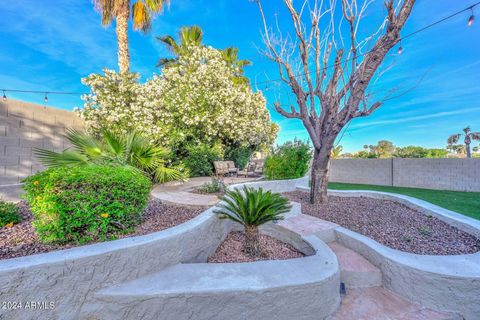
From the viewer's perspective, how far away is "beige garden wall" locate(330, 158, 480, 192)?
402 inches

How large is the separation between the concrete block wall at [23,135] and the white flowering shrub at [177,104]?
1.31 meters

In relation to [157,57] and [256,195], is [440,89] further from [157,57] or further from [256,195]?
[157,57]

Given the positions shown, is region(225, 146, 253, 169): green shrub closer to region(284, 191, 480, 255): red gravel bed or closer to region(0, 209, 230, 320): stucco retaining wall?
region(284, 191, 480, 255): red gravel bed

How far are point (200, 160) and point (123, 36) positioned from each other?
7102mm

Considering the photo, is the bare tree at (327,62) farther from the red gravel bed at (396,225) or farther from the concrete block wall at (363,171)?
the concrete block wall at (363,171)

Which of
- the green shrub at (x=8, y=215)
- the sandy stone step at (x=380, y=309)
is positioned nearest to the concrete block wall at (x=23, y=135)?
the green shrub at (x=8, y=215)

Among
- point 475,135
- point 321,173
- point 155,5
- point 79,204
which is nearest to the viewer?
point 79,204

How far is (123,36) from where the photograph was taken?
10.1 metres

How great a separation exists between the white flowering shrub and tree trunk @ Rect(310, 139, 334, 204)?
5.34m

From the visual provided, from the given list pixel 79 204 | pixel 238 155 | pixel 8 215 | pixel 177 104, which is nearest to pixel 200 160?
pixel 177 104

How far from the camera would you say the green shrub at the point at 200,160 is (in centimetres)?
948

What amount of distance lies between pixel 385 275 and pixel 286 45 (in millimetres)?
5691

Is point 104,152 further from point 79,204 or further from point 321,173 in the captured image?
point 321,173

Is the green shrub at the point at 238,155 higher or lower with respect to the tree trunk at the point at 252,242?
higher
